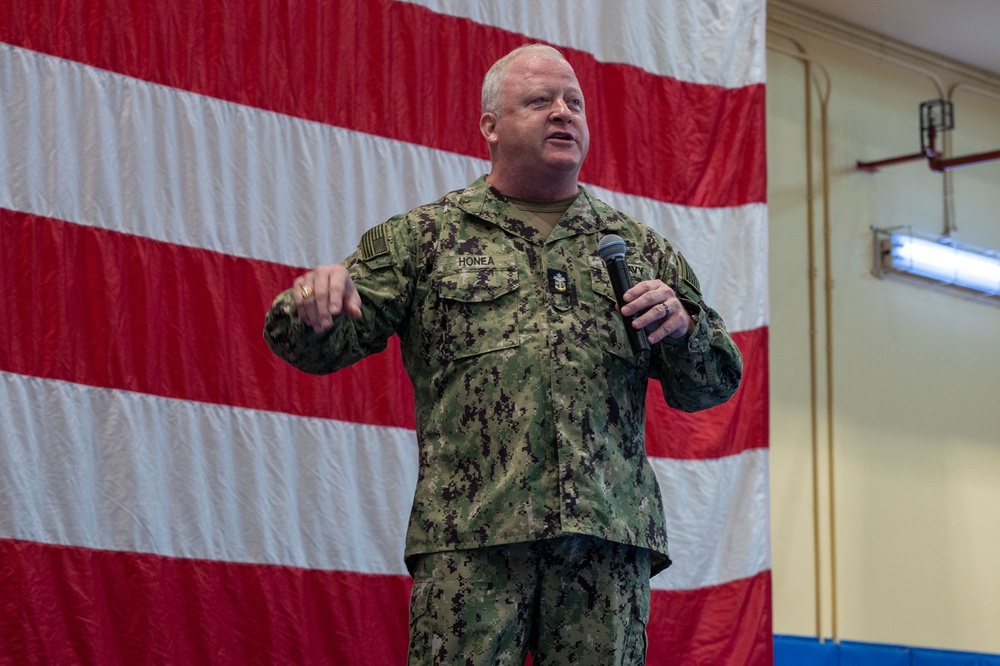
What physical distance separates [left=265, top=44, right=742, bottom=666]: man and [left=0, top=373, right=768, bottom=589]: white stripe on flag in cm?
114

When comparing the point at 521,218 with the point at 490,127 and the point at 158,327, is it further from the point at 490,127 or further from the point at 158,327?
the point at 158,327

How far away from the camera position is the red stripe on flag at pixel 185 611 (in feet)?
9.32

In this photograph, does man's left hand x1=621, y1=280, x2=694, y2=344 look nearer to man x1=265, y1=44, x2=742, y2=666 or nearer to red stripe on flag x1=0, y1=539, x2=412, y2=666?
man x1=265, y1=44, x2=742, y2=666

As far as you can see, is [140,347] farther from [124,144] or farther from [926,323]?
[926,323]

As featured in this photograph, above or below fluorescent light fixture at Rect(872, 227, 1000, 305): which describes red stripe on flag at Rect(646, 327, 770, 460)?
below

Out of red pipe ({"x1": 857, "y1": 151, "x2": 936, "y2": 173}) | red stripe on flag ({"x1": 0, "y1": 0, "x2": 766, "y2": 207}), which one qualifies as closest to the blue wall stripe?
red stripe on flag ({"x1": 0, "y1": 0, "x2": 766, "y2": 207})

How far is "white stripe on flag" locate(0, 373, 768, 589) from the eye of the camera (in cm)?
290

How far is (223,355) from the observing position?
3.17m

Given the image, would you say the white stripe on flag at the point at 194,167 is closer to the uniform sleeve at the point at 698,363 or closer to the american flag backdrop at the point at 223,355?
the american flag backdrop at the point at 223,355

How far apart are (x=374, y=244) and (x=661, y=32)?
2166 mm

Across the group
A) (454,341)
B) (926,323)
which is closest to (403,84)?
(454,341)

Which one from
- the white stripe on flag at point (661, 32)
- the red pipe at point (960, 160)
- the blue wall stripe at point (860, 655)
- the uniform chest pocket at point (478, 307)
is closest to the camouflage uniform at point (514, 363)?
the uniform chest pocket at point (478, 307)

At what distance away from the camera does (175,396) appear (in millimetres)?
3086

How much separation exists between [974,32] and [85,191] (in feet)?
13.3
